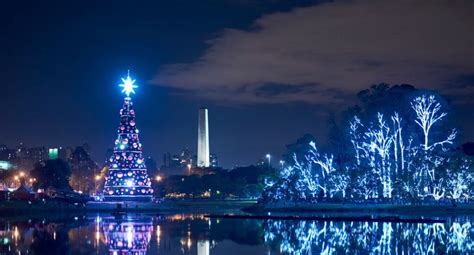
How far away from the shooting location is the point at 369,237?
38062 mm

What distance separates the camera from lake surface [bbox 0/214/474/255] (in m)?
32.7

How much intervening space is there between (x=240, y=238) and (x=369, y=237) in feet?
23.4

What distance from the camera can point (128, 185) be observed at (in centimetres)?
7512

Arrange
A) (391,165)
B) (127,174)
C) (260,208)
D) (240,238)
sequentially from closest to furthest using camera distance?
(240,238) → (260,208) → (391,165) → (127,174)

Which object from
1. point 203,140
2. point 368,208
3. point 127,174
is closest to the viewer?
point 368,208

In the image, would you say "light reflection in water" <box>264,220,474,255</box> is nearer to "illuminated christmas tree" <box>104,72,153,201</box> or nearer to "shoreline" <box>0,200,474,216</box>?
"shoreline" <box>0,200,474,216</box>

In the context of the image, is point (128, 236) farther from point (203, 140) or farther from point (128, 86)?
point (203, 140)

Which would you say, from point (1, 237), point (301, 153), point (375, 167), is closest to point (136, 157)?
point (301, 153)

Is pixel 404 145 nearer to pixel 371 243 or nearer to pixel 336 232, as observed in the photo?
pixel 336 232

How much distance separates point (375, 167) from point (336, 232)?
2864 centimetres

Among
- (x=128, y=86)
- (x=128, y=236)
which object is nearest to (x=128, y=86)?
(x=128, y=86)

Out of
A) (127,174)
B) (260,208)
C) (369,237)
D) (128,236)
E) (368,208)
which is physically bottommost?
(369,237)

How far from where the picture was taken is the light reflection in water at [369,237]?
3238cm

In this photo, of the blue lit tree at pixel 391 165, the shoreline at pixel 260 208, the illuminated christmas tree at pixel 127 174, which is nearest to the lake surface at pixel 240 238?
the shoreline at pixel 260 208
